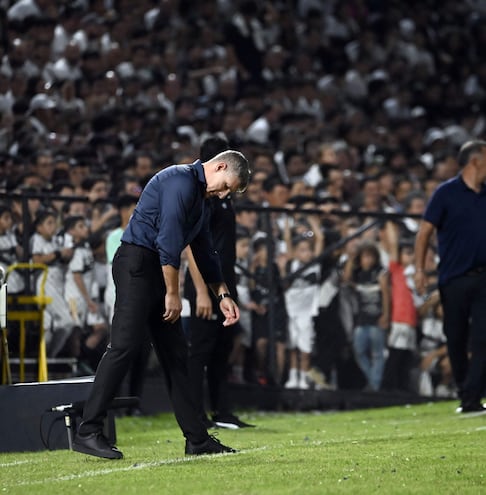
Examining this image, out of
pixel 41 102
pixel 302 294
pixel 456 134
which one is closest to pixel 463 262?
pixel 302 294

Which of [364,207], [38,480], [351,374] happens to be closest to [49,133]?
[364,207]

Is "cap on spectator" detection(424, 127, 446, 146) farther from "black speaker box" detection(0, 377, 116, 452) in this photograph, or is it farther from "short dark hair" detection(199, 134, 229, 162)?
"black speaker box" detection(0, 377, 116, 452)

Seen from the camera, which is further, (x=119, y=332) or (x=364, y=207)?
(x=364, y=207)

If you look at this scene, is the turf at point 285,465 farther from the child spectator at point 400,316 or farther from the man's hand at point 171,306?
the child spectator at point 400,316

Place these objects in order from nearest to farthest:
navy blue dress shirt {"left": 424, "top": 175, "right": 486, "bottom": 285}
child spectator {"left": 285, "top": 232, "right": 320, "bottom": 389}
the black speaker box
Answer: the black speaker box < navy blue dress shirt {"left": 424, "top": 175, "right": 486, "bottom": 285} < child spectator {"left": 285, "top": 232, "right": 320, "bottom": 389}

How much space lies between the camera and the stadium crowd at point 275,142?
47.6 feet

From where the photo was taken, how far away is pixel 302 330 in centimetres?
1492

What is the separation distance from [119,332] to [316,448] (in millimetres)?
1848

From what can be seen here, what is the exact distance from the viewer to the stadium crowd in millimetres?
14523

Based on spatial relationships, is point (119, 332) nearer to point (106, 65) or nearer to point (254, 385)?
point (254, 385)

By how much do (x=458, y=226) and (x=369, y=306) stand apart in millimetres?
2583

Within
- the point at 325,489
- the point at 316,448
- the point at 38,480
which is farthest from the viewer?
the point at 316,448

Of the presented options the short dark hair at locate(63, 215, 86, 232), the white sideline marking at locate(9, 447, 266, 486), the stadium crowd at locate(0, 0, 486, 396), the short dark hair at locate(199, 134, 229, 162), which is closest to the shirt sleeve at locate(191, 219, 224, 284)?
the white sideline marking at locate(9, 447, 266, 486)

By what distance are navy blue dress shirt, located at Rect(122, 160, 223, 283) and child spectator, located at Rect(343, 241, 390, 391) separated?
629 centimetres
